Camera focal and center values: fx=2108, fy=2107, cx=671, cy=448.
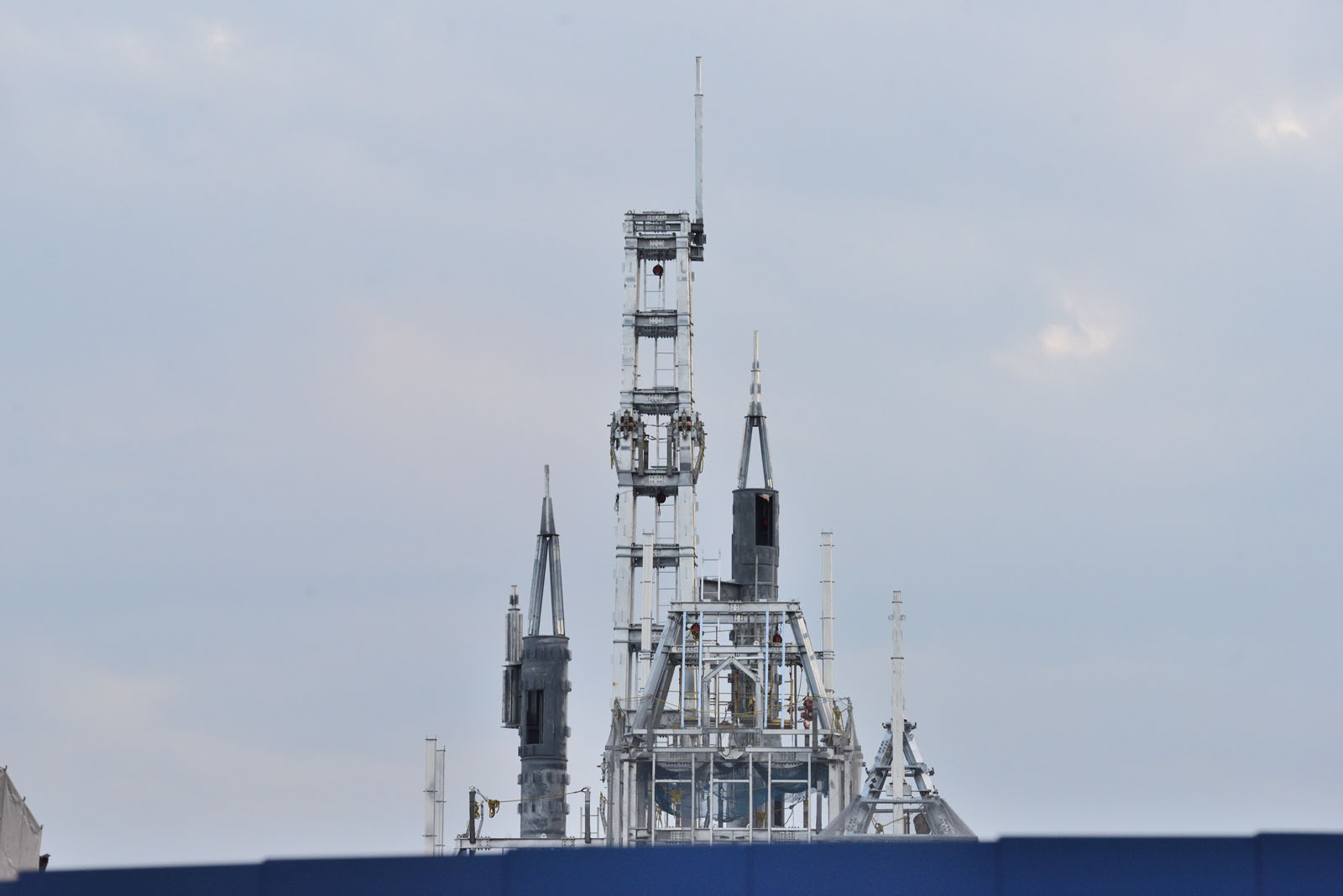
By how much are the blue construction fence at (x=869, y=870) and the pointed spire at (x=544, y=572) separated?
212ft

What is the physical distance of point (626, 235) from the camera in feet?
303

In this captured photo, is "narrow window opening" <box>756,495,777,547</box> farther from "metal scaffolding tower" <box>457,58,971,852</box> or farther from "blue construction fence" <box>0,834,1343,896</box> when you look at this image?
"blue construction fence" <box>0,834,1343,896</box>

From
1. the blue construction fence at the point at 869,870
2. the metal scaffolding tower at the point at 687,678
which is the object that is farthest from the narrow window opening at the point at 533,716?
the blue construction fence at the point at 869,870

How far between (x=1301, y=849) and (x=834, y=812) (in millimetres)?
48578

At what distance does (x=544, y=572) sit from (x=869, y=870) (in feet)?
221

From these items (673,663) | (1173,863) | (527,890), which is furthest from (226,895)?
(673,663)

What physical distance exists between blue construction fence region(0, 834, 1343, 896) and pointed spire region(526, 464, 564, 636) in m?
64.5

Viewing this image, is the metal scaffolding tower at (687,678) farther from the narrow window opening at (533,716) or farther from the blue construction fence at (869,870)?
the blue construction fence at (869,870)

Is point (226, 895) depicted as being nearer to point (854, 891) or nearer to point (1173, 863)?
point (854, 891)

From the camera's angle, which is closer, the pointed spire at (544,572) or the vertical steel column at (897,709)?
the vertical steel column at (897,709)

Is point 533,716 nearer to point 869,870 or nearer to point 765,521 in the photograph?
point 765,521

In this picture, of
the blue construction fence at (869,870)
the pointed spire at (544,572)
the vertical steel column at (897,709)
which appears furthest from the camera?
the pointed spire at (544,572)

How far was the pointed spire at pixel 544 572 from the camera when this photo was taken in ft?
299

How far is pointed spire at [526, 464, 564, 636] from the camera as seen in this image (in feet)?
299
